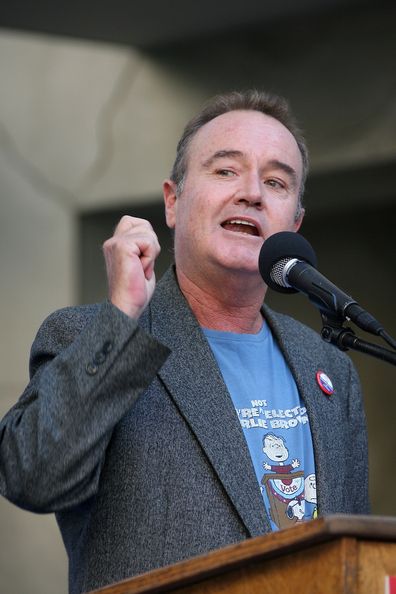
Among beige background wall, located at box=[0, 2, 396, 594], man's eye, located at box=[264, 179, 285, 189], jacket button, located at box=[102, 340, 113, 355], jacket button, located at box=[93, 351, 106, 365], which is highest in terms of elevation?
beige background wall, located at box=[0, 2, 396, 594]

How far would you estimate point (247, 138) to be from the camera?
256 cm

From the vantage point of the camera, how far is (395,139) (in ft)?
15.1

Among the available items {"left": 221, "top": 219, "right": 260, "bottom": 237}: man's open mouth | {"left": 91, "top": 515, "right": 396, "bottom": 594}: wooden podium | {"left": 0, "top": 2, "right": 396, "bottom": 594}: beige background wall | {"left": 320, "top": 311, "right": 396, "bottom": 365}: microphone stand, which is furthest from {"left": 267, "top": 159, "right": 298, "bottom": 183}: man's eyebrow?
{"left": 0, "top": 2, "right": 396, "bottom": 594}: beige background wall

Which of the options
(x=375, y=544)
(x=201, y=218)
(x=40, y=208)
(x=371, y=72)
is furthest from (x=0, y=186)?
(x=375, y=544)

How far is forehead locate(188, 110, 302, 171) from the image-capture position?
2.55 metres

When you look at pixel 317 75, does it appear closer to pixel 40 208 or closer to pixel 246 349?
pixel 40 208

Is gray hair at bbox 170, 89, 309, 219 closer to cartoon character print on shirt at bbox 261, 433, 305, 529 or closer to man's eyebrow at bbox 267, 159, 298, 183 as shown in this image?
man's eyebrow at bbox 267, 159, 298, 183

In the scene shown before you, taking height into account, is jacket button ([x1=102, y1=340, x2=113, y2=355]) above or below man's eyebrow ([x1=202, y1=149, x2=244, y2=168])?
below

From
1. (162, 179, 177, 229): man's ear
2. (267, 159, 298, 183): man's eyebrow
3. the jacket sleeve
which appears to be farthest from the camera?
(162, 179, 177, 229): man's ear

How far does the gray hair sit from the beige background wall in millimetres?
2205

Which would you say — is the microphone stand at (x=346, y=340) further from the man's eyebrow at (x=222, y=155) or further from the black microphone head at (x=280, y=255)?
the man's eyebrow at (x=222, y=155)

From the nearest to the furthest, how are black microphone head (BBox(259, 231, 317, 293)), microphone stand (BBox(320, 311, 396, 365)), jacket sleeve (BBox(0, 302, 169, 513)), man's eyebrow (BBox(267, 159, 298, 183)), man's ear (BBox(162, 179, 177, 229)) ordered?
microphone stand (BBox(320, 311, 396, 365)), jacket sleeve (BBox(0, 302, 169, 513)), black microphone head (BBox(259, 231, 317, 293)), man's eyebrow (BBox(267, 159, 298, 183)), man's ear (BBox(162, 179, 177, 229))

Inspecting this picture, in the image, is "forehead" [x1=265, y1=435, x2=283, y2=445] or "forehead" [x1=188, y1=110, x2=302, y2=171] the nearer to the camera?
"forehead" [x1=265, y1=435, x2=283, y2=445]

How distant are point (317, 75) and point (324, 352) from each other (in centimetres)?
242
